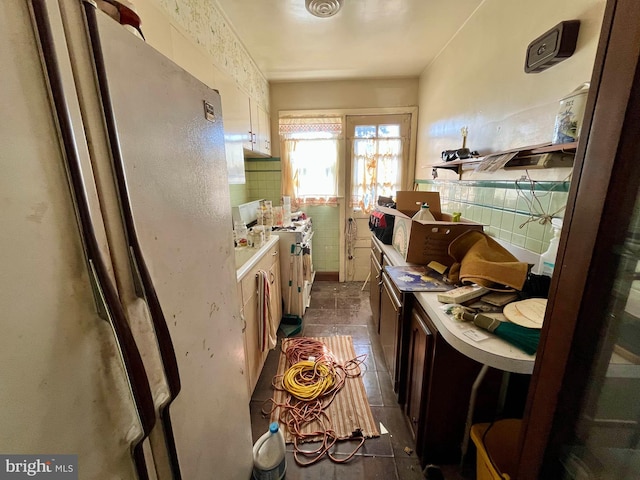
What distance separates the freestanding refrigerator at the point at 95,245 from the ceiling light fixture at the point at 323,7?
151 centimetres

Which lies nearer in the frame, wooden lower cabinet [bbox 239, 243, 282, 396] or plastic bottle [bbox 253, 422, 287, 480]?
plastic bottle [bbox 253, 422, 287, 480]

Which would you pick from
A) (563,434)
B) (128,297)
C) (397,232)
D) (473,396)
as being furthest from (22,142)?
(397,232)

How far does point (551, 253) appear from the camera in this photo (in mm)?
1127

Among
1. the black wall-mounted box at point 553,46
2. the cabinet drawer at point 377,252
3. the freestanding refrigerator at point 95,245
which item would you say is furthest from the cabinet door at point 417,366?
the black wall-mounted box at point 553,46

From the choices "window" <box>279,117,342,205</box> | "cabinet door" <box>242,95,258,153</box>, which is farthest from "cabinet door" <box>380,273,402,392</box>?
"window" <box>279,117,342,205</box>

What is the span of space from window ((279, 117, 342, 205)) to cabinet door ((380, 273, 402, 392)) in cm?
180

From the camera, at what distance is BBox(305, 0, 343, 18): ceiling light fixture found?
5.57 ft

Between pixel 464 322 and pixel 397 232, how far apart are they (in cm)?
99

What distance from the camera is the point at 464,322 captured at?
3.22ft

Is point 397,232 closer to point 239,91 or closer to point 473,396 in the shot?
point 473,396

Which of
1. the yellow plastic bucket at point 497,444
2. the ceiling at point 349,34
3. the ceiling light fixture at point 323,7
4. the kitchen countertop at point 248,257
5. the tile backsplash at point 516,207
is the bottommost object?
the yellow plastic bucket at point 497,444

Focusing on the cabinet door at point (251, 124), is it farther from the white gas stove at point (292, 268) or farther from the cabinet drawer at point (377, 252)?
the cabinet drawer at point (377, 252)

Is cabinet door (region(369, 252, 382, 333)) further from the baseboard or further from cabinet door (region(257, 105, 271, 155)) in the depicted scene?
cabinet door (region(257, 105, 271, 155))

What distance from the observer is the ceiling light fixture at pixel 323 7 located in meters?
1.70
